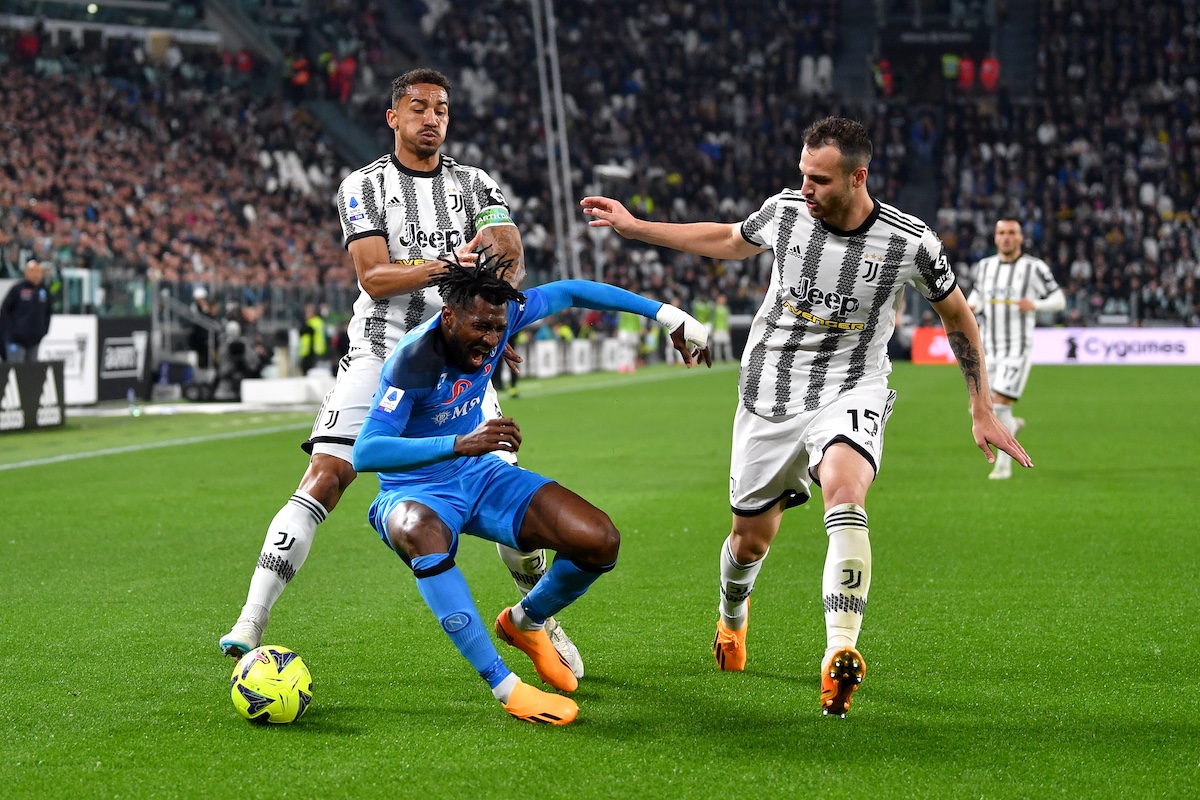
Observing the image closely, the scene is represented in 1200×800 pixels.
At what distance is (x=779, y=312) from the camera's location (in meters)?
5.58

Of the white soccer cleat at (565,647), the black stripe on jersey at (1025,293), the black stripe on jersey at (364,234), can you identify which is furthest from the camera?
the black stripe on jersey at (1025,293)

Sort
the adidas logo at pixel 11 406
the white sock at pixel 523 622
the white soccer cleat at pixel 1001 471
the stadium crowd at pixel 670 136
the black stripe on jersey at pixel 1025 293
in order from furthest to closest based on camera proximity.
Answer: the stadium crowd at pixel 670 136, the adidas logo at pixel 11 406, the black stripe on jersey at pixel 1025 293, the white soccer cleat at pixel 1001 471, the white sock at pixel 523 622

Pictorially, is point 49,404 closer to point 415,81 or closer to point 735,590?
point 415,81

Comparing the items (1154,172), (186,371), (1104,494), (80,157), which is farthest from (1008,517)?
(1154,172)

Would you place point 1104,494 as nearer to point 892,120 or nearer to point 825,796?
point 825,796

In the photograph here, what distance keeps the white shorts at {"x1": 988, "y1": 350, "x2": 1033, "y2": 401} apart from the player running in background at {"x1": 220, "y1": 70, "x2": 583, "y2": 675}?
7912 millimetres

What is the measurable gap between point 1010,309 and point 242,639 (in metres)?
9.38

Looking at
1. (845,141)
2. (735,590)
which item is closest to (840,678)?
(735,590)

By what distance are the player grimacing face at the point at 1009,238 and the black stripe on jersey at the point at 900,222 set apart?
7.62m

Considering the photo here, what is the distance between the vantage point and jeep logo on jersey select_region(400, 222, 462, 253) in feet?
18.7

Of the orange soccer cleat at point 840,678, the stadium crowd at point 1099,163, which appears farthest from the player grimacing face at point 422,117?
the stadium crowd at point 1099,163

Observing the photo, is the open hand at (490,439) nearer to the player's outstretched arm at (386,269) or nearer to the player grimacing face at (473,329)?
the player grimacing face at (473,329)

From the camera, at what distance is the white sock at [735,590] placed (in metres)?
5.54

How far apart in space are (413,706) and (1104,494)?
7.79 m
